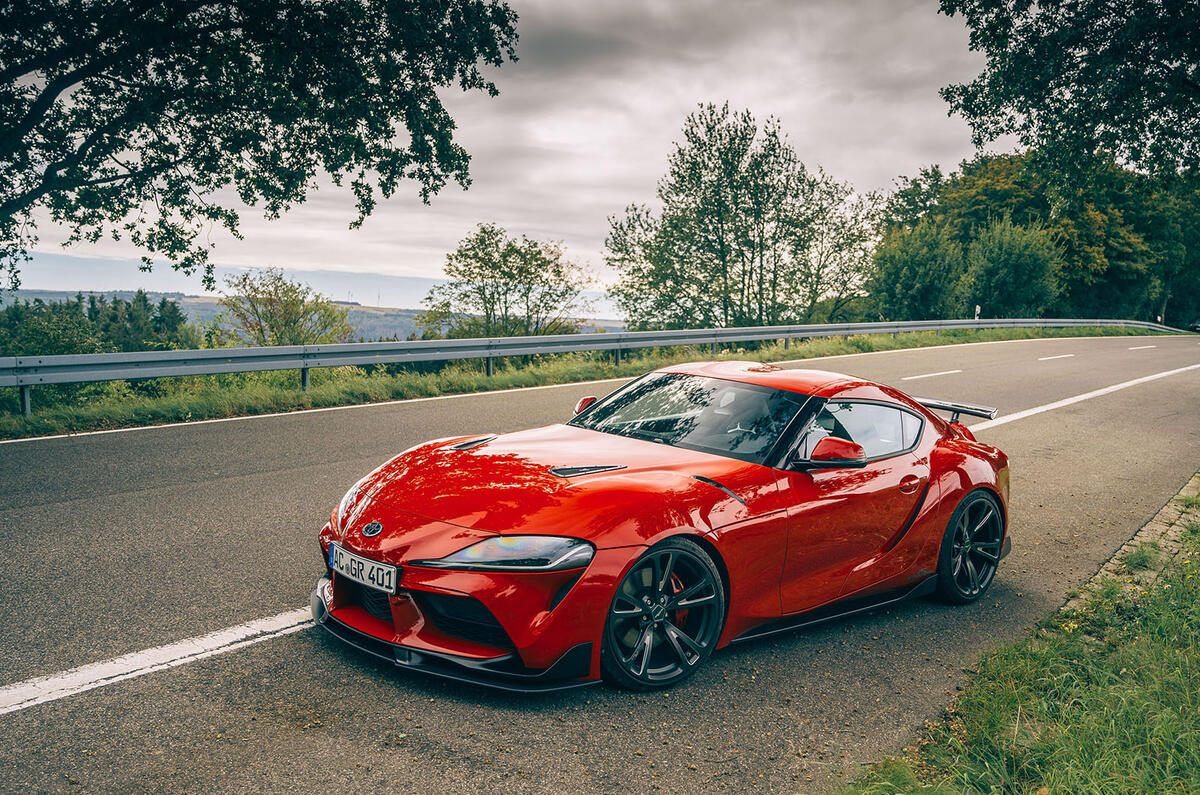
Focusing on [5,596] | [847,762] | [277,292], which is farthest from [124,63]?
[277,292]

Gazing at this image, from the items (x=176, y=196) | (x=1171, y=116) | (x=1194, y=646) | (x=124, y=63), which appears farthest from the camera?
(x=1171, y=116)

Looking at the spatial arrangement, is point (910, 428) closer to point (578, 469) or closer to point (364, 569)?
point (578, 469)

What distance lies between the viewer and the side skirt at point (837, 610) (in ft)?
13.0

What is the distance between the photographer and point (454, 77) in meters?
16.4

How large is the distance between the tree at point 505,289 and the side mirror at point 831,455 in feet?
104

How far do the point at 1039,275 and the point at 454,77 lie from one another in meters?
35.3

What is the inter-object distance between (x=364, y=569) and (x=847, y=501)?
2386 millimetres

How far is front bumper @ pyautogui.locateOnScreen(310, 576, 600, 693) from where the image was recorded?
10.5 feet

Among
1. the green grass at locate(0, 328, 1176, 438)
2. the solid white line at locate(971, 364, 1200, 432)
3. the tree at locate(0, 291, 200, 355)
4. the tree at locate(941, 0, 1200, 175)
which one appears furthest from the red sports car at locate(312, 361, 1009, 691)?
the tree at locate(0, 291, 200, 355)

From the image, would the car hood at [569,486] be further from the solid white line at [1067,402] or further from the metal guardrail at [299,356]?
the metal guardrail at [299,356]

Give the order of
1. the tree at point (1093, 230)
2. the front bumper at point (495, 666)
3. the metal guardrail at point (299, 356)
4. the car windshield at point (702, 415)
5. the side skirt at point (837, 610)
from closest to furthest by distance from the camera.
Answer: the front bumper at point (495, 666) < the side skirt at point (837, 610) < the car windshield at point (702, 415) < the metal guardrail at point (299, 356) < the tree at point (1093, 230)

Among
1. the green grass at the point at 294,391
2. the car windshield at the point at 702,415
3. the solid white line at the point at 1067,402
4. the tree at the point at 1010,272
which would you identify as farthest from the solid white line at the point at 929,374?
the tree at the point at 1010,272

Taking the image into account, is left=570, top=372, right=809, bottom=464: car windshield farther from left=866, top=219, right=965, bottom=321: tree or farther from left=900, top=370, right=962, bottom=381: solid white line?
left=866, top=219, right=965, bottom=321: tree

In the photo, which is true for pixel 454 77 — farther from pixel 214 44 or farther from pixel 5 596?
pixel 5 596
